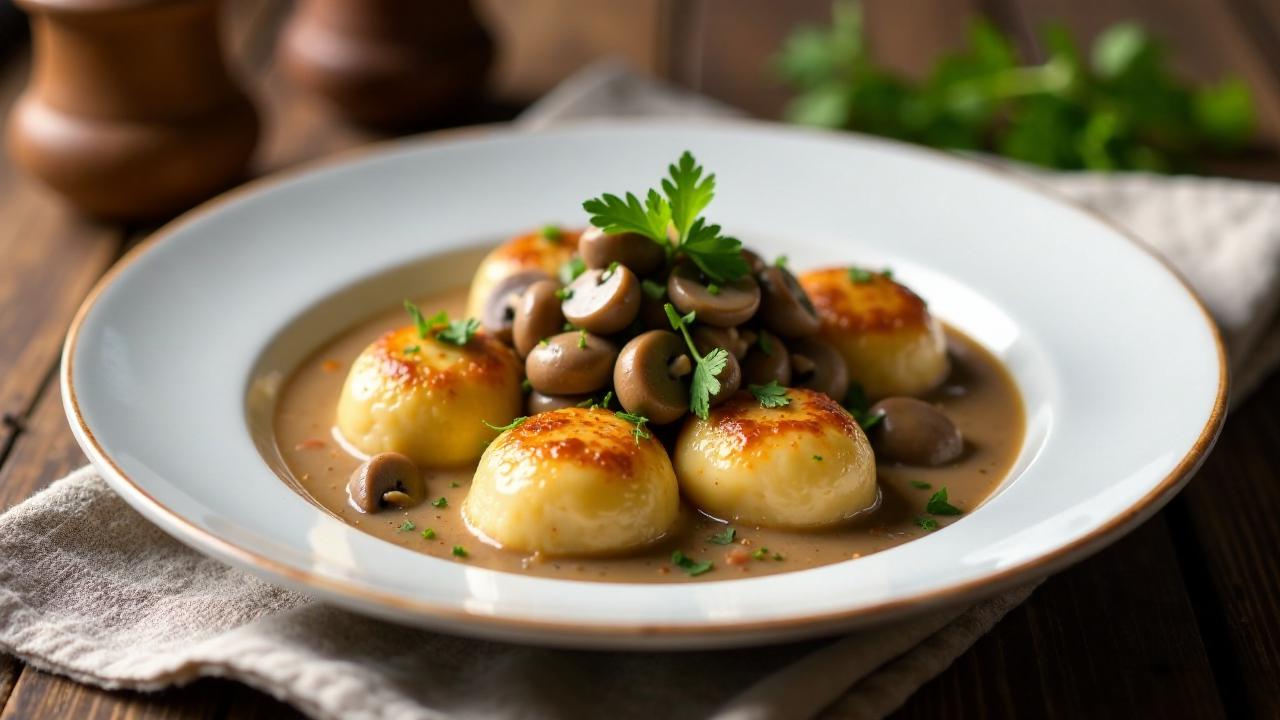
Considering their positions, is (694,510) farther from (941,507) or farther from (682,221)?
(682,221)

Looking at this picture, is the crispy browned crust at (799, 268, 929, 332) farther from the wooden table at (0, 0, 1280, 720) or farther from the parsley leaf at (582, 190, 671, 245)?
the wooden table at (0, 0, 1280, 720)

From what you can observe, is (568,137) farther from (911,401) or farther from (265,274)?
(911,401)

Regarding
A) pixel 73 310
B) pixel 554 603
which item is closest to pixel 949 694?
pixel 554 603

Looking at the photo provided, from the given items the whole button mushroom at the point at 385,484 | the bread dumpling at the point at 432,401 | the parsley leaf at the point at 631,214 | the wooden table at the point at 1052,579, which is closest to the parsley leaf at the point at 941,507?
the wooden table at the point at 1052,579

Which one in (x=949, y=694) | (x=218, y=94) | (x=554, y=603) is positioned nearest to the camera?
(x=554, y=603)

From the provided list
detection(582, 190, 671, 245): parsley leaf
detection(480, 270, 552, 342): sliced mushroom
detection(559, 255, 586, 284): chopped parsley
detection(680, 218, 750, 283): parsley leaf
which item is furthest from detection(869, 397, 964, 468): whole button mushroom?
detection(480, 270, 552, 342): sliced mushroom
